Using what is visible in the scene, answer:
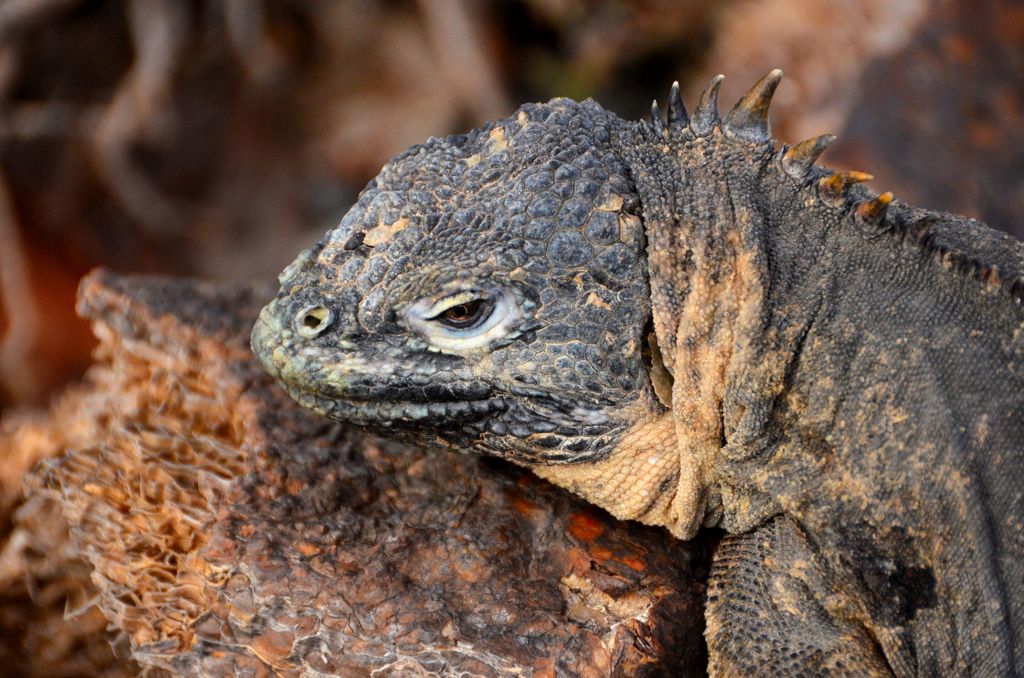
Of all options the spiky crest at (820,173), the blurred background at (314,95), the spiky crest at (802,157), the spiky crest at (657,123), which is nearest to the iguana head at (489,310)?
the spiky crest at (657,123)

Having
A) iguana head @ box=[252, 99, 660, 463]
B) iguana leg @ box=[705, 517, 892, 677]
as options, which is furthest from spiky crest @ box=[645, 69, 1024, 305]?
iguana leg @ box=[705, 517, 892, 677]

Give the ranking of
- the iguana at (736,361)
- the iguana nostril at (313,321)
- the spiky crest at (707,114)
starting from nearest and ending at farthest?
the iguana at (736,361) < the iguana nostril at (313,321) < the spiky crest at (707,114)

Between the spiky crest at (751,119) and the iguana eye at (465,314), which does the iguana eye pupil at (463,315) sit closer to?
the iguana eye at (465,314)

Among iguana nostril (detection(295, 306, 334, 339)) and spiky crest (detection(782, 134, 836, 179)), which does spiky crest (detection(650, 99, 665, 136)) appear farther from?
iguana nostril (detection(295, 306, 334, 339))

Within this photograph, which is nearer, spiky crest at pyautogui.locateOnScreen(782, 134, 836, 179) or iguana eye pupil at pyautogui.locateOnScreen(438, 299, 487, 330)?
iguana eye pupil at pyautogui.locateOnScreen(438, 299, 487, 330)

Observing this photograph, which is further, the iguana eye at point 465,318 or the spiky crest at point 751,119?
the spiky crest at point 751,119

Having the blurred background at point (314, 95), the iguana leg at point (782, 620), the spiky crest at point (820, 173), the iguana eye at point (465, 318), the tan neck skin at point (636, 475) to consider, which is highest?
the blurred background at point (314, 95)

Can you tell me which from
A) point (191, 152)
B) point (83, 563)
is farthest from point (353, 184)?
point (83, 563)

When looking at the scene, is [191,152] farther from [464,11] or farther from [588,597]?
[588,597]
